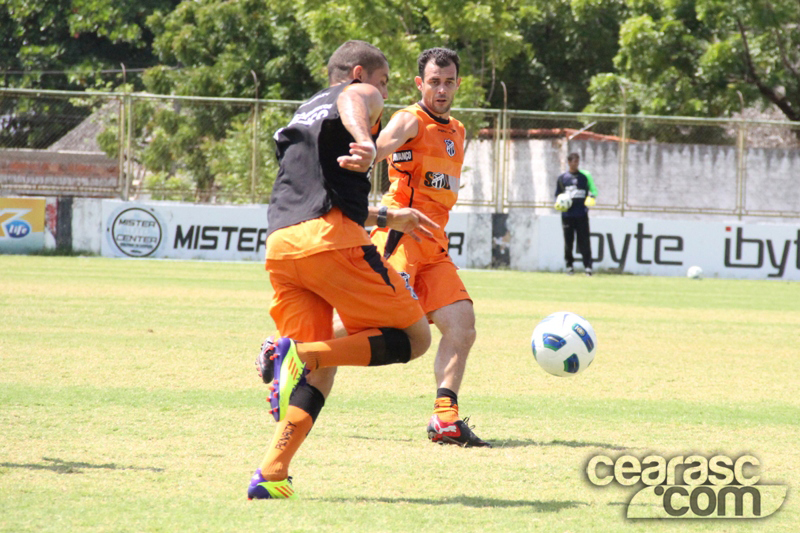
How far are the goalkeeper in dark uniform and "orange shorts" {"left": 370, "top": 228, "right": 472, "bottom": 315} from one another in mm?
13460

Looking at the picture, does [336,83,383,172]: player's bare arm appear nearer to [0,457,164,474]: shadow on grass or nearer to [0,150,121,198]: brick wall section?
[0,457,164,474]: shadow on grass

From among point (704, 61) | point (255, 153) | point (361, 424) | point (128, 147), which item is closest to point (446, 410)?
point (361, 424)

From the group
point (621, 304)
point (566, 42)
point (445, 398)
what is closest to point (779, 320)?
point (621, 304)

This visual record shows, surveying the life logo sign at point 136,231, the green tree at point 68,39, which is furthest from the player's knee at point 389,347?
the green tree at point 68,39

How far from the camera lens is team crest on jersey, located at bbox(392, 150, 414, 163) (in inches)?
232

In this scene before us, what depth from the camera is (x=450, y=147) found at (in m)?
6.00

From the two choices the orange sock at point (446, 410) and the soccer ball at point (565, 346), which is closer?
the orange sock at point (446, 410)

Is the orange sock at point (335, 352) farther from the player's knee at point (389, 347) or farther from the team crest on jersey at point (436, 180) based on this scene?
the team crest on jersey at point (436, 180)

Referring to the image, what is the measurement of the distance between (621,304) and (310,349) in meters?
10.5

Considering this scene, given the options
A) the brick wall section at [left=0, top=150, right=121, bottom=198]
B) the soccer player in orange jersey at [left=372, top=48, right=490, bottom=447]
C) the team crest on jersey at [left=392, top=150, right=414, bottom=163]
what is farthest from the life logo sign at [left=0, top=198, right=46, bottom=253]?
the team crest on jersey at [left=392, top=150, right=414, bottom=163]

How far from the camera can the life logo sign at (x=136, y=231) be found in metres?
20.1

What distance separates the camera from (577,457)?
490 cm

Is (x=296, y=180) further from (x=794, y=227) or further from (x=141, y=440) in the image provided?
(x=794, y=227)

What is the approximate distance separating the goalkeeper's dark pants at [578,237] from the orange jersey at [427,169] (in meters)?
13.8
